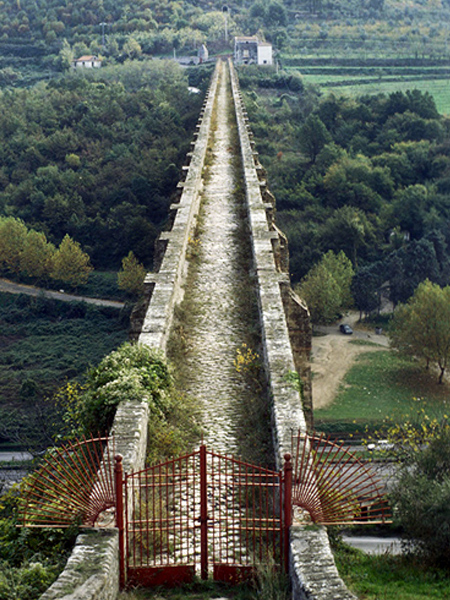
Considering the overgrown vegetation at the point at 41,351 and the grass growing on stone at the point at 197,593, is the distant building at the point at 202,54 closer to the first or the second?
the overgrown vegetation at the point at 41,351

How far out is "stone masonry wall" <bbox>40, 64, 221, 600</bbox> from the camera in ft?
19.0

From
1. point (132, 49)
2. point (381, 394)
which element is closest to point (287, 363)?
point (381, 394)

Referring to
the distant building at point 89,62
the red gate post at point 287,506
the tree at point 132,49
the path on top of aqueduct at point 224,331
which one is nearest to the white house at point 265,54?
the tree at point 132,49

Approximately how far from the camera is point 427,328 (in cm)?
3934

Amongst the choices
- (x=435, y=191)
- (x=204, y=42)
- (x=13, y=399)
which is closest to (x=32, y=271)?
(x=13, y=399)

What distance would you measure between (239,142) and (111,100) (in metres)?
45.4

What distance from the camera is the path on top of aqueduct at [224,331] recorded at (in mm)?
8923

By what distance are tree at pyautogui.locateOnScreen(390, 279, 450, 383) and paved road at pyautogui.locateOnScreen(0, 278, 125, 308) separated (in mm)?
18862

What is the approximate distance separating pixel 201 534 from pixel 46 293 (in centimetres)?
4954

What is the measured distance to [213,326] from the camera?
12.1m

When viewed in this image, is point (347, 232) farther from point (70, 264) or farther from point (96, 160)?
point (96, 160)

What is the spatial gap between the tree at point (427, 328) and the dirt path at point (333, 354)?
2410mm

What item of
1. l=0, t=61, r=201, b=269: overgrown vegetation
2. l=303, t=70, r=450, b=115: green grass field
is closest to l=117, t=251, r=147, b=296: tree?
l=0, t=61, r=201, b=269: overgrown vegetation

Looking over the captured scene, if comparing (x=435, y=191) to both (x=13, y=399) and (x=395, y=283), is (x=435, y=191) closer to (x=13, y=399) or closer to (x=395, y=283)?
(x=395, y=283)
